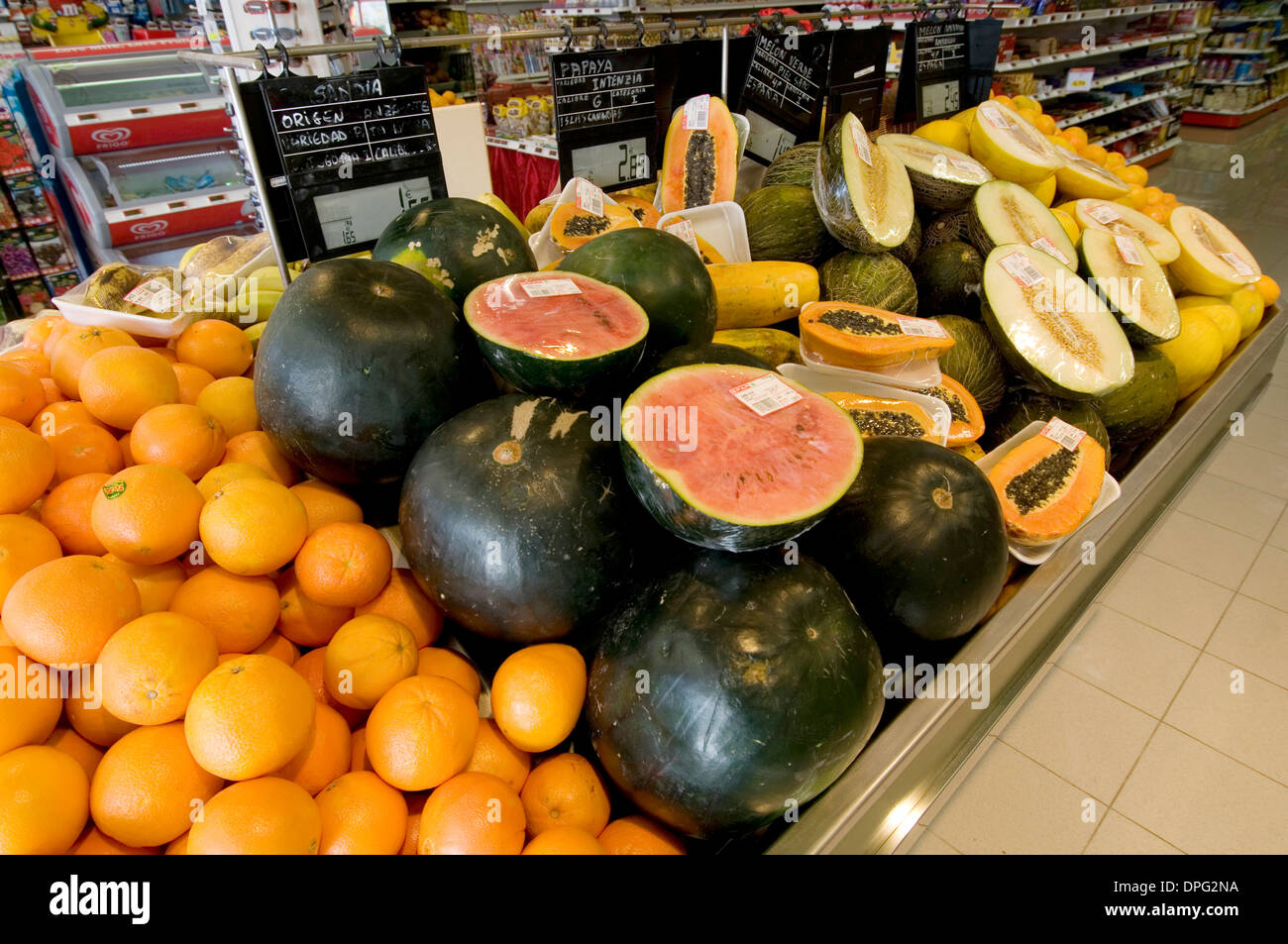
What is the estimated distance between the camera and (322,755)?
2.97 feet

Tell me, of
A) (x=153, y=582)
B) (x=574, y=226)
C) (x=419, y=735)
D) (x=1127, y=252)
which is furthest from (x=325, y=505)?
(x=1127, y=252)

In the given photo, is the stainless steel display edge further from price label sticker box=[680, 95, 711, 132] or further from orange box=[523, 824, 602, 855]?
price label sticker box=[680, 95, 711, 132]

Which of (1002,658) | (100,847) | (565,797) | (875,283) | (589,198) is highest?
(589,198)

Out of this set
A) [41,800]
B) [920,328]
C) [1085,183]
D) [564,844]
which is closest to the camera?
[41,800]

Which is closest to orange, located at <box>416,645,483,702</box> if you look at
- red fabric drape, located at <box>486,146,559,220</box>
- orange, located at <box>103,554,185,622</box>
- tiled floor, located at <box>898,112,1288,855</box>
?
orange, located at <box>103,554,185,622</box>

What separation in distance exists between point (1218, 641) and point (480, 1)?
6121mm

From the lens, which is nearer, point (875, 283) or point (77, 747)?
point (77, 747)

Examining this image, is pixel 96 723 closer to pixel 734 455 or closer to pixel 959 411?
pixel 734 455

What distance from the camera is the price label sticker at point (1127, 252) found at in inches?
78.7

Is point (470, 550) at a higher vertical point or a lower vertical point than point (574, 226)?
lower

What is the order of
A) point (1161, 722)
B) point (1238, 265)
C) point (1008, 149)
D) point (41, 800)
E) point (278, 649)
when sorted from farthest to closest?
point (1238, 265)
point (1008, 149)
point (1161, 722)
point (278, 649)
point (41, 800)

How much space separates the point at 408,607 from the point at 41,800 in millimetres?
474
